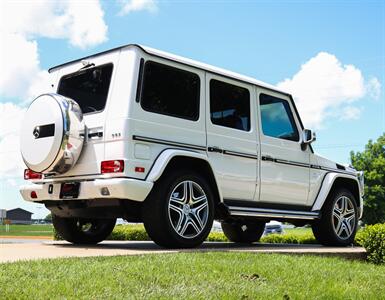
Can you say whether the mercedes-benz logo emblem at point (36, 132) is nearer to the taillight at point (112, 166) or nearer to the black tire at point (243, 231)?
the taillight at point (112, 166)

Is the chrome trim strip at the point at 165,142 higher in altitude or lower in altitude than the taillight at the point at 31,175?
higher

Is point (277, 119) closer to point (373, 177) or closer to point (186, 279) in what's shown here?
point (186, 279)

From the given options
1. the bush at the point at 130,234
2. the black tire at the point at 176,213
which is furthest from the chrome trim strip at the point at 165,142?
the bush at the point at 130,234

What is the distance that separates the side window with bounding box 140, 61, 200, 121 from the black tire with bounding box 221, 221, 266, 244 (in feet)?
12.7

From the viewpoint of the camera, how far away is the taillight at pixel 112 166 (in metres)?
6.15

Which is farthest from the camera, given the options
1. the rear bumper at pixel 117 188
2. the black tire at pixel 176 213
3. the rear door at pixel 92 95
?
the rear door at pixel 92 95

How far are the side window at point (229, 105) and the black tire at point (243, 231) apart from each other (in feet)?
10.3

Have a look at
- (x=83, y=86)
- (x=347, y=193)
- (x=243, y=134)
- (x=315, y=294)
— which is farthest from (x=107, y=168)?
(x=347, y=193)

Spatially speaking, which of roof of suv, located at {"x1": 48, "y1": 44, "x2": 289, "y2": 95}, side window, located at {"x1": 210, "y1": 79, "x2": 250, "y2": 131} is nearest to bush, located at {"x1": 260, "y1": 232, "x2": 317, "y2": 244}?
roof of suv, located at {"x1": 48, "y1": 44, "x2": 289, "y2": 95}

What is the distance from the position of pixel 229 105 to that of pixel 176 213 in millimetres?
1813

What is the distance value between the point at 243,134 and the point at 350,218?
2.88 metres

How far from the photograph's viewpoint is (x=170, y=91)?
681cm

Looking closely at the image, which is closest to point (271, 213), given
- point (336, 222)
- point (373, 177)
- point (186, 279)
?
point (336, 222)

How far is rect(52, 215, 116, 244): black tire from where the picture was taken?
26.1 feet
